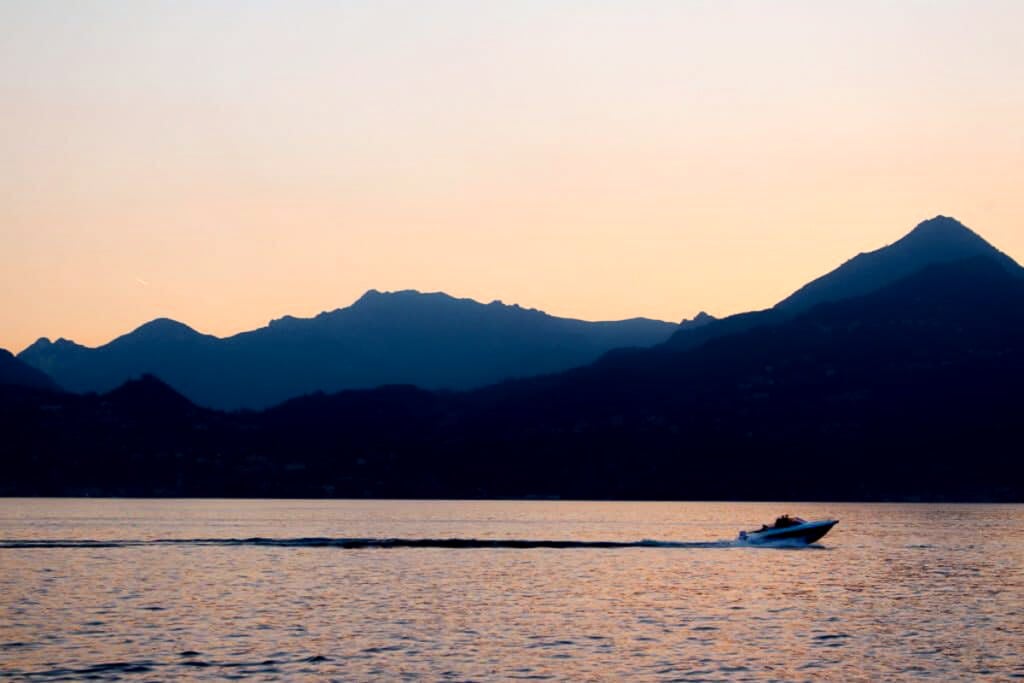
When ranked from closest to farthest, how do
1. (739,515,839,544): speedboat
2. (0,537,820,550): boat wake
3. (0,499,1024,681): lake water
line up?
(0,499,1024,681): lake water, (0,537,820,550): boat wake, (739,515,839,544): speedboat

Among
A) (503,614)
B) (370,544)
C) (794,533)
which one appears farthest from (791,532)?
(503,614)

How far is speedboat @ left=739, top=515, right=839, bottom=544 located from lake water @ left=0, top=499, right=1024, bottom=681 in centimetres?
538

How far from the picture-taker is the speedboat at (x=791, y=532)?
6029 inches

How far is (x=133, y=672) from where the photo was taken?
57.3 meters

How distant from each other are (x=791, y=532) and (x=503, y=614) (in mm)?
78067

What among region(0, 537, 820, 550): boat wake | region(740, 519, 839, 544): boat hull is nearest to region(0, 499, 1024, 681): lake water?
region(0, 537, 820, 550): boat wake

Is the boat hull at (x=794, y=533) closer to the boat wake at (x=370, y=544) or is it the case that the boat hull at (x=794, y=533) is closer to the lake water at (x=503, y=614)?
the boat wake at (x=370, y=544)

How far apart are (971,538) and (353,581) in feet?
356

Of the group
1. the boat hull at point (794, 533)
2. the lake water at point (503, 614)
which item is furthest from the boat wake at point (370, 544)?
the lake water at point (503, 614)

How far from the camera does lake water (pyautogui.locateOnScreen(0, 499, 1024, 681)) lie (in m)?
60.5

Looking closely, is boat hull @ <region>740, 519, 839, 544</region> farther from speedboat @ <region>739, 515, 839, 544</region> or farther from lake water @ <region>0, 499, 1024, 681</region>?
lake water @ <region>0, 499, 1024, 681</region>

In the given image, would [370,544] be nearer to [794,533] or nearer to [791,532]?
[791,532]

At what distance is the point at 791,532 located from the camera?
153000 millimetres

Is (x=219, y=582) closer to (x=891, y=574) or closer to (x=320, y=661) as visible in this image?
(x=320, y=661)
